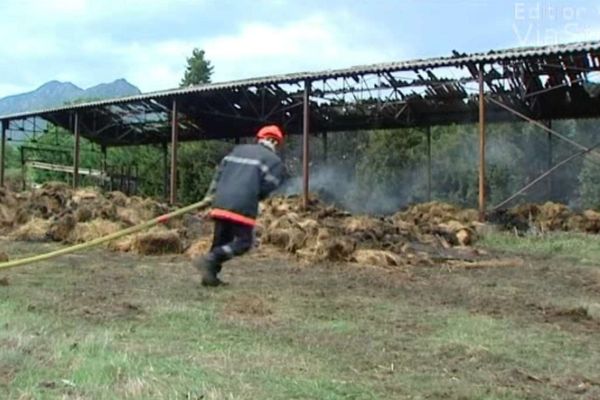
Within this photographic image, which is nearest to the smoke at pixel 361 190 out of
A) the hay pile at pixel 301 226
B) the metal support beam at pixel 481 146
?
the hay pile at pixel 301 226

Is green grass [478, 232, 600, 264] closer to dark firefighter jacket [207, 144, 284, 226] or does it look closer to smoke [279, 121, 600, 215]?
dark firefighter jacket [207, 144, 284, 226]

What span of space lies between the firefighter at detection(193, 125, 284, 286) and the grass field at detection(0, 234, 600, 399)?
64 centimetres

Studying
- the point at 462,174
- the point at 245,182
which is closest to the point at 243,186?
the point at 245,182

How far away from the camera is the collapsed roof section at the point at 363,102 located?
48.7 ft

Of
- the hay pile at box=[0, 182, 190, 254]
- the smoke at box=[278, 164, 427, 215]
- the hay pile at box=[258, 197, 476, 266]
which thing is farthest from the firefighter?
the smoke at box=[278, 164, 427, 215]

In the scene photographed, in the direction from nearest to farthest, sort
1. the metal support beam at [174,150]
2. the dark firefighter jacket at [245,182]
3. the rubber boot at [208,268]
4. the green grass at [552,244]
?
the dark firefighter jacket at [245,182], the rubber boot at [208,268], the green grass at [552,244], the metal support beam at [174,150]

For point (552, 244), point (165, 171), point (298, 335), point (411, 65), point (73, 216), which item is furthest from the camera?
point (165, 171)

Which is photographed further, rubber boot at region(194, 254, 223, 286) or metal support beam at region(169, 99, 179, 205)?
metal support beam at region(169, 99, 179, 205)

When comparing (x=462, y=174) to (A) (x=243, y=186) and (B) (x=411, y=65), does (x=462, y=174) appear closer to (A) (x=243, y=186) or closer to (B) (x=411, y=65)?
(B) (x=411, y=65)

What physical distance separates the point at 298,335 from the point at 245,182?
4.82ft

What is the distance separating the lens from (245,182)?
19.8 feet

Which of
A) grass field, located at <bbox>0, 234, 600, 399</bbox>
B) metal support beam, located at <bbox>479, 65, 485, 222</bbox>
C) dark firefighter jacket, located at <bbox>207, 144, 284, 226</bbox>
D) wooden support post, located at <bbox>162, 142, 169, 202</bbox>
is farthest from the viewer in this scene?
wooden support post, located at <bbox>162, 142, 169, 202</bbox>

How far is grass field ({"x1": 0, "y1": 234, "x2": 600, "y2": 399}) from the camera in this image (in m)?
3.78

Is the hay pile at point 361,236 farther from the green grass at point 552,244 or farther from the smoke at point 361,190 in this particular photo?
the smoke at point 361,190
